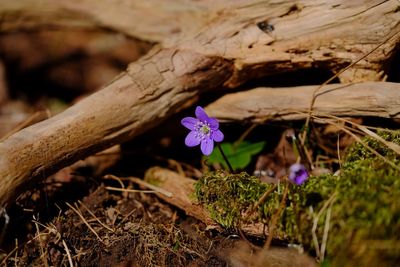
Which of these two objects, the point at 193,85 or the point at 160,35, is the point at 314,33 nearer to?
the point at 193,85

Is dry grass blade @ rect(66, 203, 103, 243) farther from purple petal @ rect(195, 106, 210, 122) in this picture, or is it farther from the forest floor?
purple petal @ rect(195, 106, 210, 122)

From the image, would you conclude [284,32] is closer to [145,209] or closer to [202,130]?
[202,130]

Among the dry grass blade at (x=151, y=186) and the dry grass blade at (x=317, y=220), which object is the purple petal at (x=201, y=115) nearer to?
the dry grass blade at (x=151, y=186)

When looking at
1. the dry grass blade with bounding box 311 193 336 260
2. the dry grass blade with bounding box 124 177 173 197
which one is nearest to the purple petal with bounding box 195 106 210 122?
the dry grass blade with bounding box 124 177 173 197

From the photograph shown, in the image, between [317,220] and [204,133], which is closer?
[317,220]

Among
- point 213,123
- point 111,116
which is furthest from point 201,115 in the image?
point 111,116

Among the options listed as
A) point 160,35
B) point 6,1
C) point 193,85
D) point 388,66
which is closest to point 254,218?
point 193,85

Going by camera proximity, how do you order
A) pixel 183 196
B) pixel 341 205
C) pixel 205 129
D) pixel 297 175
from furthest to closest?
1. pixel 183 196
2. pixel 205 129
3. pixel 297 175
4. pixel 341 205

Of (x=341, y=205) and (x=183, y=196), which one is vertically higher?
(x=341, y=205)
